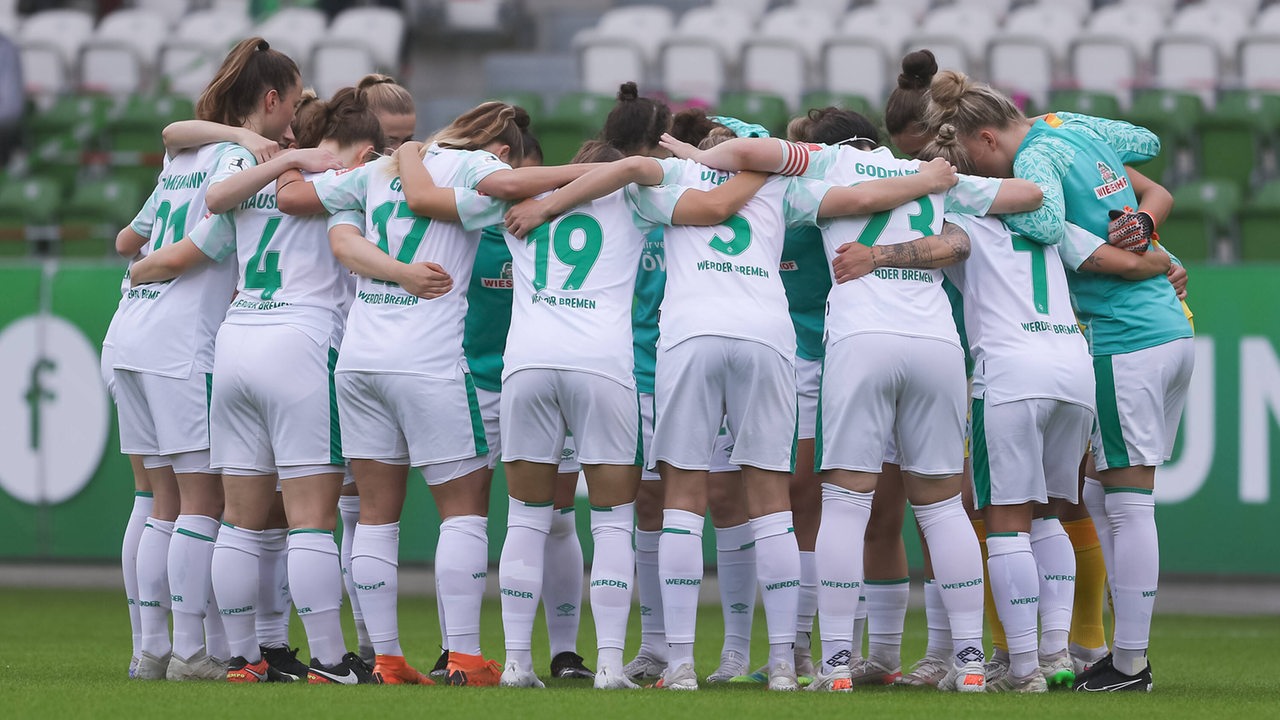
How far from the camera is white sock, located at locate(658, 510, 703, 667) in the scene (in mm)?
5199

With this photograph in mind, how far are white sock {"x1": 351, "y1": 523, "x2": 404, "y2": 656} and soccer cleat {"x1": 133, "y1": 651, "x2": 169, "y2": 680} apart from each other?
0.89 meters

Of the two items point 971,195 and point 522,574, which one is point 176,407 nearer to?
point 522,574

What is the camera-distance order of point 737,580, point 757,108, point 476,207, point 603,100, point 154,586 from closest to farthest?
point 476,207 → point 154,586 → point 737,580 → point 757,108 → point 603,100

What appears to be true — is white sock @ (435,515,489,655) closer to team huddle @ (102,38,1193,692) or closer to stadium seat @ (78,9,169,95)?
team huddle @ (102,38,1193,692)

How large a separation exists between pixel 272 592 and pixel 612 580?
142 centimetres

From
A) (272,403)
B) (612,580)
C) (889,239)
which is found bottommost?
(612,580)

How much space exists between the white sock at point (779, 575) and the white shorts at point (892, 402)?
10.7 inches

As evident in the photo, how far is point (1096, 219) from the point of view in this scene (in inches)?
227

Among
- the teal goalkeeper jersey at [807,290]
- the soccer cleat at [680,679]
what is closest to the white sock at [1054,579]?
the teal goalkeeper jersey at [807,290]

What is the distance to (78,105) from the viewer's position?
1438cm

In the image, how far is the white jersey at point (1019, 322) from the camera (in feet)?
17.6

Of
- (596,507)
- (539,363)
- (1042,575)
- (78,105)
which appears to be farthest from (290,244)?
(78,105)

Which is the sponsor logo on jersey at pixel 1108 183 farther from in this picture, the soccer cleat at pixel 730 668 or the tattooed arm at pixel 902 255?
the soccer cleat at pixel 730 668

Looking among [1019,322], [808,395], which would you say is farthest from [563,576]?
[1019,322]
